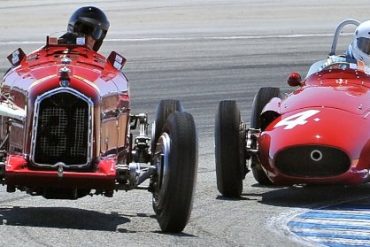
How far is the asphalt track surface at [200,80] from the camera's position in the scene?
31.3 feet

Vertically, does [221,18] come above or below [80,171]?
above

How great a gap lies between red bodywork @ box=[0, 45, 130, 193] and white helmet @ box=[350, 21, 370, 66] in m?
3.33

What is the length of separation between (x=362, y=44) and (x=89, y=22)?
10.8ft

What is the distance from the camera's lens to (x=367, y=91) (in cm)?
1233

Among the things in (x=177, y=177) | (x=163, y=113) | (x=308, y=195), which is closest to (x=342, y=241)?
(x=177, y=177)

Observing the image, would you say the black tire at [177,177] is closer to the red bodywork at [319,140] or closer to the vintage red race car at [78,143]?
the vintage red race car at [78,143]

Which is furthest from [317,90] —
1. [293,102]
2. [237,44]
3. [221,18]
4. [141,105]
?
[221,18]

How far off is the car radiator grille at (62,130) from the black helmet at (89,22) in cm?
166

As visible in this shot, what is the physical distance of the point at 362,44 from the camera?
44.0 feet

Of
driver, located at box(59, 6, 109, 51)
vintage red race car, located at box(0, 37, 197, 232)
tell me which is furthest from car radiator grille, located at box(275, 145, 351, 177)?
driver, located at box(59, 6, 109, 51)

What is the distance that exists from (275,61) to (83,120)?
41.0 ft

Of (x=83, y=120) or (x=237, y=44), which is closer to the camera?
(x=83, y=120)

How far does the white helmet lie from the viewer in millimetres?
13297

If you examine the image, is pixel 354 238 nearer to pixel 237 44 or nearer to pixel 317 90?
pixel 317 90
